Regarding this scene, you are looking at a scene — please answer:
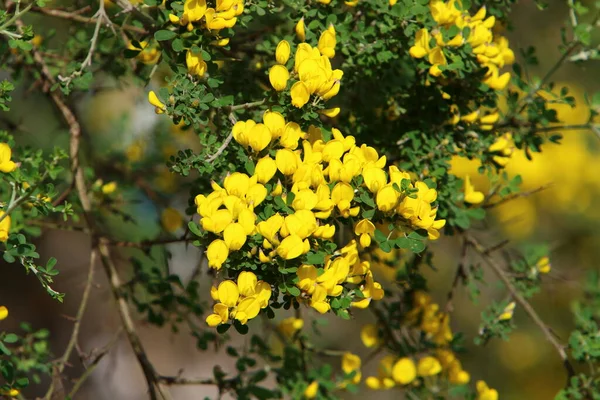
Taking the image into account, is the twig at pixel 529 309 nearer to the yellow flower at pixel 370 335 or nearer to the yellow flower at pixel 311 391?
the yellow flower at pixel 370 335

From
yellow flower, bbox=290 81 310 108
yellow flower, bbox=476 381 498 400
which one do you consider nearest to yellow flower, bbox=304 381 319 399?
yellow flower, bbox=476 381 498 400

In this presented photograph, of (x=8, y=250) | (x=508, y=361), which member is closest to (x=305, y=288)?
(x=8, y=250)

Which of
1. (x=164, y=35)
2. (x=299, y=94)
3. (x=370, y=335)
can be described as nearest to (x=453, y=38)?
(x=299, y=94)

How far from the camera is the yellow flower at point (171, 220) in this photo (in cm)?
166

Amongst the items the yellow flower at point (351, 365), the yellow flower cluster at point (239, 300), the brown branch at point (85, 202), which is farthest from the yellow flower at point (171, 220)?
the yellow flower cluster at point (239, 300)

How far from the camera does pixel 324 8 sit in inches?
42.6

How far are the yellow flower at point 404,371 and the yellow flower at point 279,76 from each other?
0.71 m

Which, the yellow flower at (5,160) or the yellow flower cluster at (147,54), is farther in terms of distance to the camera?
the yellow flower cluster at (147,54)

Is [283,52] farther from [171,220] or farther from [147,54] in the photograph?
[171,220]

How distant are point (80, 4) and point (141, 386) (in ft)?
10.7

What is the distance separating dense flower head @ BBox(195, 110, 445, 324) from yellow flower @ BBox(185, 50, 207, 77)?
110mm

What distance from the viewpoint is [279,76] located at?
93 cm

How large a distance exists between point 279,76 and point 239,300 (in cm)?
30

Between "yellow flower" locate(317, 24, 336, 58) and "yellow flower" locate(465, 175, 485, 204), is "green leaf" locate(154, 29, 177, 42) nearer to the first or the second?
"yellow flower" locate(317, 24, 336, 58)
